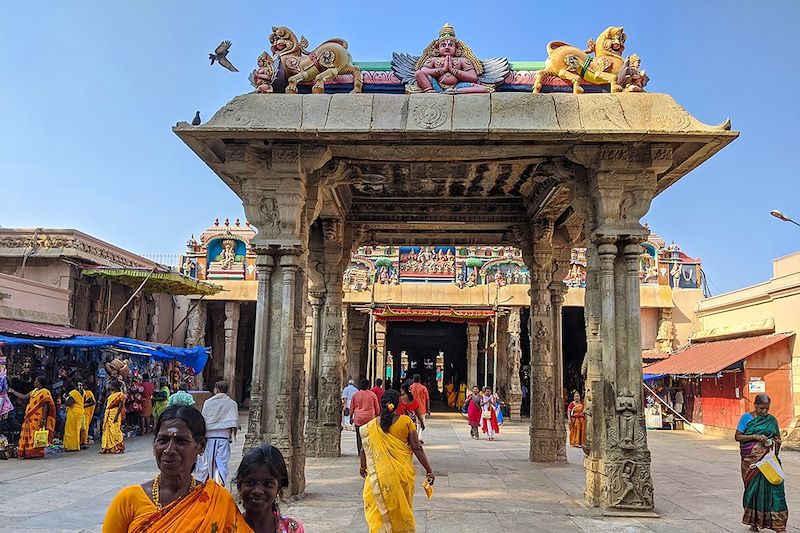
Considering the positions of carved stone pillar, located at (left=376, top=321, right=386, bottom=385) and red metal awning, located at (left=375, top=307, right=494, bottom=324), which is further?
carved stone pillar, located at (left=376, top=321, right=386, bottom=385)

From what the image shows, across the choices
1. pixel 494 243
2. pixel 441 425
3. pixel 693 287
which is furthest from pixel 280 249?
pixel 693 287

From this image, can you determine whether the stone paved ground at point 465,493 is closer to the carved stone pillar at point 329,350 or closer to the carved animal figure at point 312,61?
the carved stone pillar at point 329,350

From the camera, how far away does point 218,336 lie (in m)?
29.3

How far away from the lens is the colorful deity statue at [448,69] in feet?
26.6

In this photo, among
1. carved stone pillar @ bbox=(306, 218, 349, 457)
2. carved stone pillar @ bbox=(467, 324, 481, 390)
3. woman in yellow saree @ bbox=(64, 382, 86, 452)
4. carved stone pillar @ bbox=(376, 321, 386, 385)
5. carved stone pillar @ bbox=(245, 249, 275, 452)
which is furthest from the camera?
carved stone pillar @ bbox=(467, 324, 481, 390)

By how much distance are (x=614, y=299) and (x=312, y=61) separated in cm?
491

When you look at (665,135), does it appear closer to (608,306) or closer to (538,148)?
(538,148)

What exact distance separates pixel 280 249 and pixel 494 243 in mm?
6792

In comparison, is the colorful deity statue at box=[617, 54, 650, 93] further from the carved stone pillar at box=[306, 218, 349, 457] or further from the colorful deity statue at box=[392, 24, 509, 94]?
the carved stone pillar at box=[306, 218, 349, 457]

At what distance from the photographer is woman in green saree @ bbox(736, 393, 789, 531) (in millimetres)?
6582

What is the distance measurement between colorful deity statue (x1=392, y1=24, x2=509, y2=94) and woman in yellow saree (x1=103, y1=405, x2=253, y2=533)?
20.7 feet

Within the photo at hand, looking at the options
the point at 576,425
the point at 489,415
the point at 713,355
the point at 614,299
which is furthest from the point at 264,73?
the point at 713,355

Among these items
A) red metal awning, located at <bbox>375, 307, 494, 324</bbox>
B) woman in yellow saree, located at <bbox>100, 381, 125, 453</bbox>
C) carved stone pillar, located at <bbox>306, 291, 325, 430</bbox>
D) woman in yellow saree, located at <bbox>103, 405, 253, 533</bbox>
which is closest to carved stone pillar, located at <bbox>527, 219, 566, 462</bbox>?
carved stone pillar, located at <bbox>306, 291, 325, 430</bbox>

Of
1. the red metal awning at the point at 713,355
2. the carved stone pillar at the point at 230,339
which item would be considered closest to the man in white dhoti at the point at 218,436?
the red metal awning at the point at 713,355
